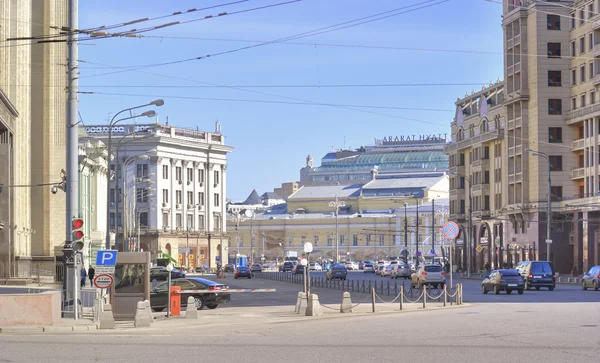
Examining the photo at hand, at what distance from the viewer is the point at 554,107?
9412 cm

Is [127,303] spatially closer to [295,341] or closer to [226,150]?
[295,341]

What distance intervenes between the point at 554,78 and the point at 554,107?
240 cm

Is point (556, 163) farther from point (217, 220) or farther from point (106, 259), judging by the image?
point (217, 220)

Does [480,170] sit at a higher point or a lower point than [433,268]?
higher

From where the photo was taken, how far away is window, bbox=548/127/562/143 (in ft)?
309

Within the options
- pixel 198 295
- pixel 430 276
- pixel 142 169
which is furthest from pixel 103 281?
pixel 142 169

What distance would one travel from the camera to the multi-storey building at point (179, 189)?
5610 inches

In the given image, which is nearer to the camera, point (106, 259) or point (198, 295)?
point (106, 259)

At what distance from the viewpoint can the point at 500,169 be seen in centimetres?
10956

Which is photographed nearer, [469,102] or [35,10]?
[35,10]

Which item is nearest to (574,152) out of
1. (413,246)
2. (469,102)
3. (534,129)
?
(534,129)

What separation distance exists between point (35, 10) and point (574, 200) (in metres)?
44.6

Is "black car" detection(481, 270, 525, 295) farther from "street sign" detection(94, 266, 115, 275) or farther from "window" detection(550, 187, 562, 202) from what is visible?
"window" detection(550, 187, 562, 202)

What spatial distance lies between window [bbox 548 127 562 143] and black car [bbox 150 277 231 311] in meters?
54.7
